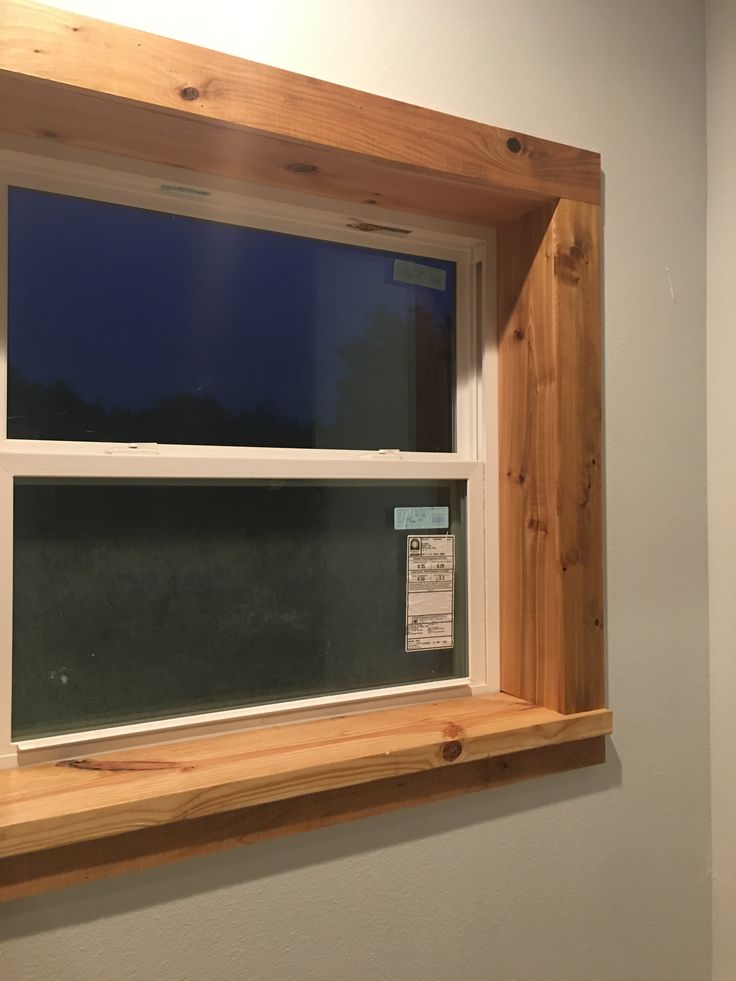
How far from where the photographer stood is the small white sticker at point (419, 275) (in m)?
1.44

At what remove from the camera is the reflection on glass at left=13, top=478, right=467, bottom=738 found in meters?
1.15

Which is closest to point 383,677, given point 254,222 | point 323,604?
point 323,604

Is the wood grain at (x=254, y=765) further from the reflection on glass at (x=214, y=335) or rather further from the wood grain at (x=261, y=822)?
the reflection on glass at (x=214, y=335)

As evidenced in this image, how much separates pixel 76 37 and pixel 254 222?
408 millimetres

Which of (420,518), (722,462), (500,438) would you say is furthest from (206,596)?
(722,462)

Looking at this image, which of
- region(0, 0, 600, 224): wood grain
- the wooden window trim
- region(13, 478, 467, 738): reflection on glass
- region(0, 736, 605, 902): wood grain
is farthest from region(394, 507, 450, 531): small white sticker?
region(0, 0, 600, 224): wood grain

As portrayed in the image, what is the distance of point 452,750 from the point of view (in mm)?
1209

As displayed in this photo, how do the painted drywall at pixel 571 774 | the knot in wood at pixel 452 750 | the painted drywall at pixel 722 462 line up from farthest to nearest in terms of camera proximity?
the painted drywall at pixel 722 462 < the knot in wood at pixel 452 750 < the painted drywall at pixel 571 774

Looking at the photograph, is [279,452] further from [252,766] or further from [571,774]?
[571,774]

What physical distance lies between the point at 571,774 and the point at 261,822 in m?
0.65

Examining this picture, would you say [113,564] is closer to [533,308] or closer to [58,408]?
[58,408]

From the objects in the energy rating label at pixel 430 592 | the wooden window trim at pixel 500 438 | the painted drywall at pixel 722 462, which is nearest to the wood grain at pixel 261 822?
the wooden window trim at pixel 500 438

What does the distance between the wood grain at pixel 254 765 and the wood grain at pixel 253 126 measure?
0.97 m

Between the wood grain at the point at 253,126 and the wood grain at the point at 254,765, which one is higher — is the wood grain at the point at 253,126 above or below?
above
